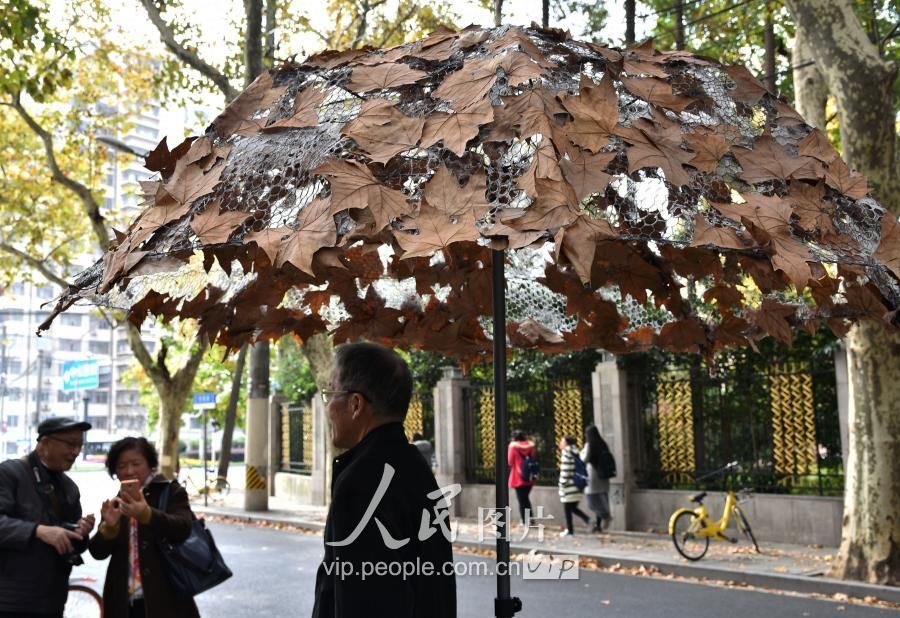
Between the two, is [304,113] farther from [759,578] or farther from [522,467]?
[522,467]

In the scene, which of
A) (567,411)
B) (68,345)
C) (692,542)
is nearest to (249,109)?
(692,542)

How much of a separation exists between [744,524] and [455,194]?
1141 cm

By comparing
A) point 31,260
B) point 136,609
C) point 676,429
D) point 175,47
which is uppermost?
point 175,47

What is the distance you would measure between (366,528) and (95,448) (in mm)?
72682

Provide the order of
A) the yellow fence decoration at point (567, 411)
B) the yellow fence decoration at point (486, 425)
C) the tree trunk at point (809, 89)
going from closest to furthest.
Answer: the tree trunk at point (809, 89) < the yellow fence decoration at point (567, 411) < the yellow fence decoration at point (486, 425)

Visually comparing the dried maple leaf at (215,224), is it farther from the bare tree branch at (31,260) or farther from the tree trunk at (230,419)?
the tree trunk at (230,419)

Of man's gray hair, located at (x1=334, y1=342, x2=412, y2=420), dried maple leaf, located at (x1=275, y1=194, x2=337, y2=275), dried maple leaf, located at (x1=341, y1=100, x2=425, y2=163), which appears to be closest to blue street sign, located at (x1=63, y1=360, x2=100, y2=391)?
man's gray hair, located at (x1=334, y1=342, x2=412, y2=420)

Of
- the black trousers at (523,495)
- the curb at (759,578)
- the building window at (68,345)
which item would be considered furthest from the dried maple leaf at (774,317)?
the building window at (68,345)

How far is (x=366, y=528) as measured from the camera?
2.37m

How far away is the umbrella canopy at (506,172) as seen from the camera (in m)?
2.00

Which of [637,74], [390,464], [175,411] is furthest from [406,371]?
[175,411]

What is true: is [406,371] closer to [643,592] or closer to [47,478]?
[47,478]

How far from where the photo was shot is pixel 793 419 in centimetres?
1277

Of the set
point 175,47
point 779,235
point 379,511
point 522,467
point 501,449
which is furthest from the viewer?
point 522,467
